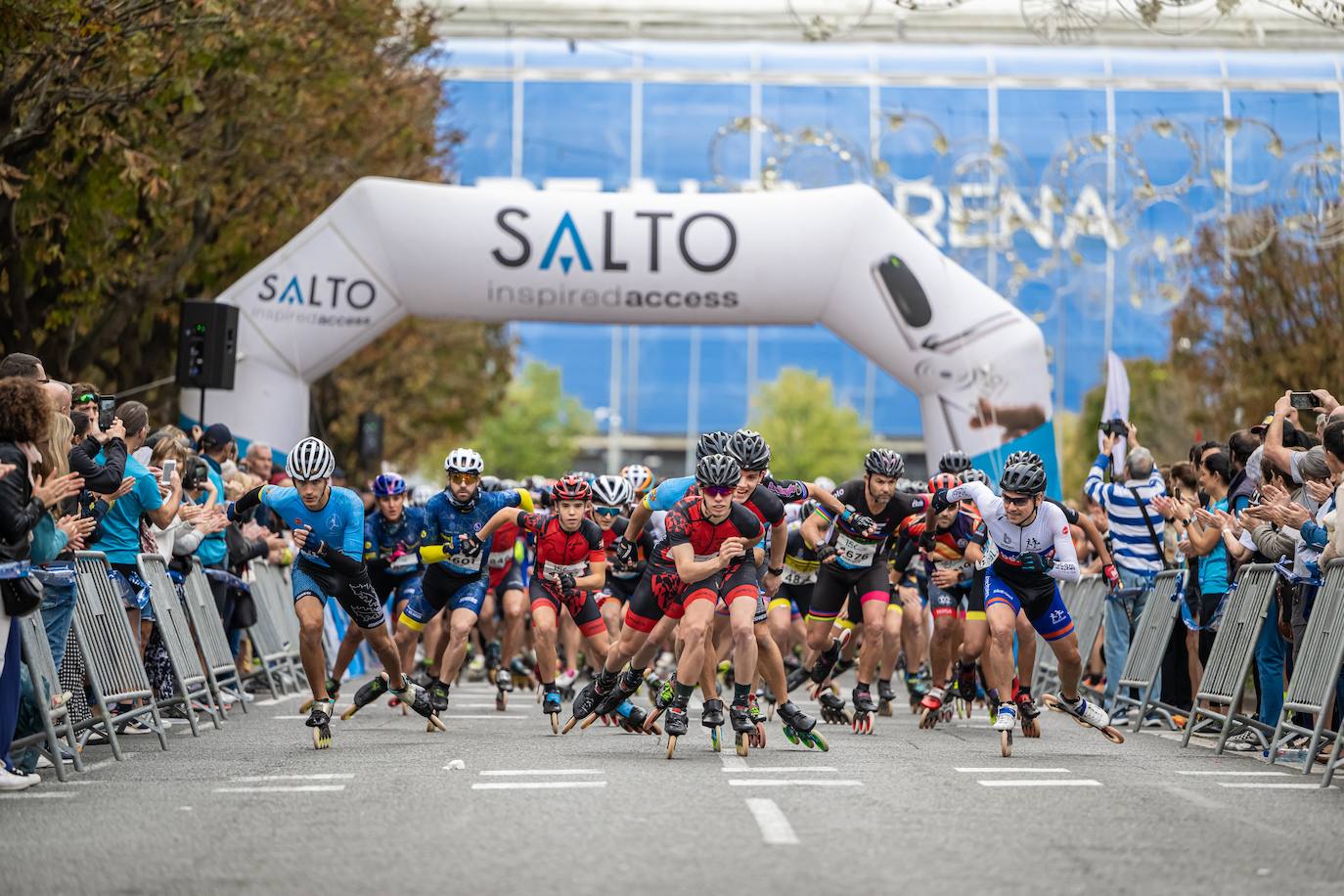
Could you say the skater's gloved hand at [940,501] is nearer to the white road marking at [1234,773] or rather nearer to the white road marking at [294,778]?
the white road marking at [1234,773]

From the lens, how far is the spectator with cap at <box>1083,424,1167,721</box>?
16.7 m

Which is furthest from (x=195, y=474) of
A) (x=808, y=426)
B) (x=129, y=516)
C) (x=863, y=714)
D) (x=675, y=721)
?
(x=808, y=426)

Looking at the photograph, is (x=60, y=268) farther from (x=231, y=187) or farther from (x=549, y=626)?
(x=549, y=626)

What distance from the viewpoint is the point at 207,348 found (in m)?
20.8

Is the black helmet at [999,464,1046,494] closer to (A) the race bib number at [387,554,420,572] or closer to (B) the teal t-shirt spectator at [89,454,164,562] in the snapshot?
(A) the race bib number at [387,554,420,572]

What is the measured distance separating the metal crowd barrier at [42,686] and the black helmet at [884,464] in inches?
253

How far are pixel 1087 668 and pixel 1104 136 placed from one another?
43.6 ft

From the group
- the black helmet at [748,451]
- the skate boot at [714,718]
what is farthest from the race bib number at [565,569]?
the black helmet at [748,451]

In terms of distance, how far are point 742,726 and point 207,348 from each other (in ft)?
33.7

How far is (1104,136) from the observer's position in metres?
29.9

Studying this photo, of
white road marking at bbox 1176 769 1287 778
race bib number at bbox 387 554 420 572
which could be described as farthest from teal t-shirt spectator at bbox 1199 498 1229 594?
race bib number at bbox 387 554 420 572

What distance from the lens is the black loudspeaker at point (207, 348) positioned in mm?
20828

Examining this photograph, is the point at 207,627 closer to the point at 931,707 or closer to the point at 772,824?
the point at 931,707

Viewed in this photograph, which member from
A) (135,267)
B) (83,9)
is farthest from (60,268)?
(83,9)
